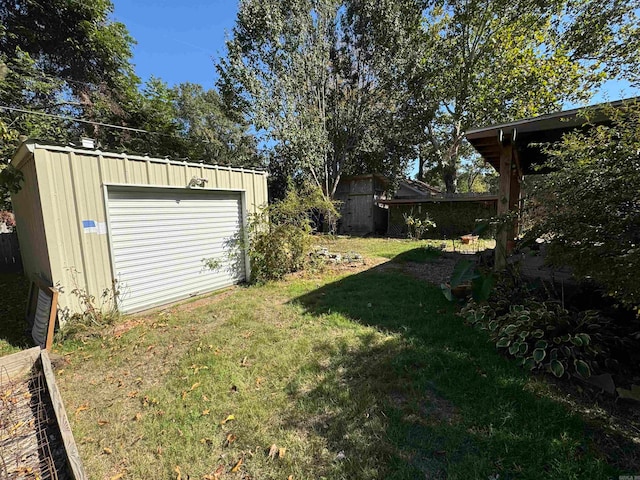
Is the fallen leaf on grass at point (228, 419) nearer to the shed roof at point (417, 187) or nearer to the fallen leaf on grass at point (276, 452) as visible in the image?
the fallen leaf on grass at point (276, 452)

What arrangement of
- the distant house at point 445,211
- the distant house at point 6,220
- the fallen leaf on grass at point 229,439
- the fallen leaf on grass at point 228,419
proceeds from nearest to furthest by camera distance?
the fallen leaf on grass at point 229,439
the fallen leaf on grass at point 228,419
the distant house at point 6,220
the distant house at point 445,211

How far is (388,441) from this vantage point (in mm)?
1947

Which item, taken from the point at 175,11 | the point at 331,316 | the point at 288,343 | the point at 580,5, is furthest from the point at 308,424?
the point at 580,5

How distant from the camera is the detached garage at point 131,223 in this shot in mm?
3727

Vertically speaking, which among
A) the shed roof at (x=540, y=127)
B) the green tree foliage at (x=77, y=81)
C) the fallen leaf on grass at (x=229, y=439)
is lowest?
the fallen leaf on grass at (x=229, y=439)

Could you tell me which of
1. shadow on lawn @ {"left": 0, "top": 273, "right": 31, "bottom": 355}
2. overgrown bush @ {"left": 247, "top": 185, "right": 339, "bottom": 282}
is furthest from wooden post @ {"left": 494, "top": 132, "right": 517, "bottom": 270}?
shadow on lawn @ {"left": 0, "top": 273, "right": 31, "bottom": 355}

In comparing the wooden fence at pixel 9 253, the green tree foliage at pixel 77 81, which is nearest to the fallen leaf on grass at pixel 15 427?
the green tree foliage at pixel 77 81

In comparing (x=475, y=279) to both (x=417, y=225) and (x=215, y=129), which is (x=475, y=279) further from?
(x=215, y=129)

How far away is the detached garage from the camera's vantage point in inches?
147

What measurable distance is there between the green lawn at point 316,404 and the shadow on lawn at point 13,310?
1.07 metres

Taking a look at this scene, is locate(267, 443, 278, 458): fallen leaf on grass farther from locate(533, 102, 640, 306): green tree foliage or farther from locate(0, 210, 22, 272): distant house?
locate(0, 210, 22, 272): distant house

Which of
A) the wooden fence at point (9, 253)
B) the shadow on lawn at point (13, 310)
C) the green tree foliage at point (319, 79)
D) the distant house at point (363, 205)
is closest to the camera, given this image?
the shadow on lawn at point (13, 310)

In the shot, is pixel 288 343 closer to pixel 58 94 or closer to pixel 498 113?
pixel 58 94

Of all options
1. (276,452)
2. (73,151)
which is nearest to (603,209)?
(276,452)
